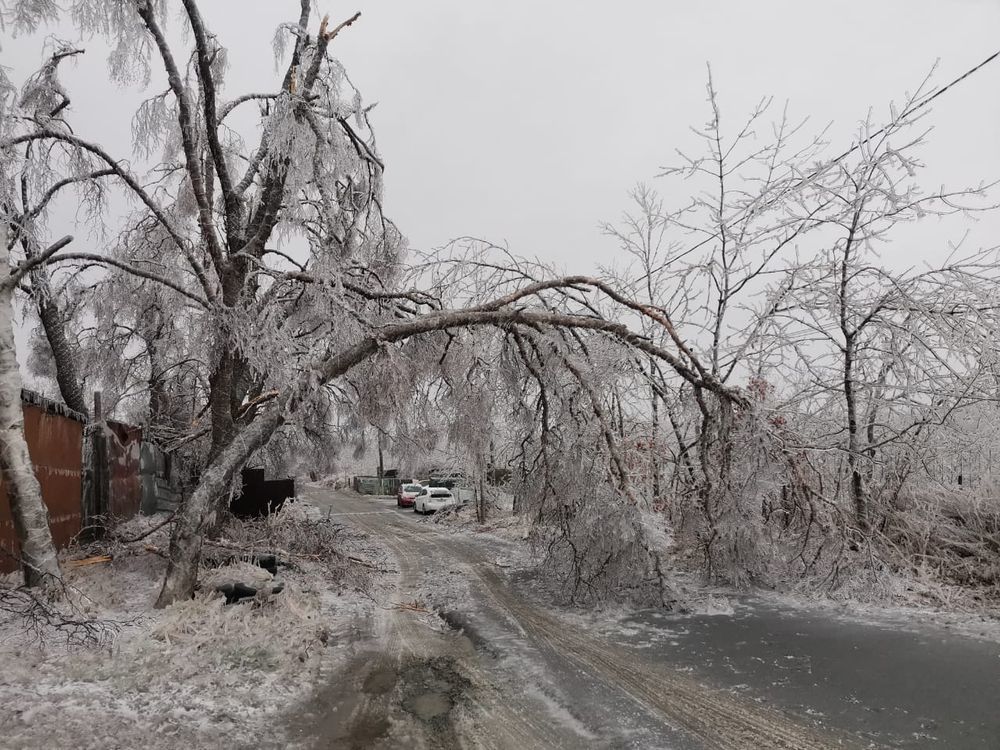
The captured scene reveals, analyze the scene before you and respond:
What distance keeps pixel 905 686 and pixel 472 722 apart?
3402 mm

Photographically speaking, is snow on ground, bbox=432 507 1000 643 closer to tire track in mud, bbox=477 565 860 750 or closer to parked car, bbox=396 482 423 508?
tire track in mud, bbox=477 565 860 750

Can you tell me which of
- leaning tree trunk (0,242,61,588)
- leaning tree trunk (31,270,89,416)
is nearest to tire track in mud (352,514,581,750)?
leaning tree trunk (0,242,61,588)

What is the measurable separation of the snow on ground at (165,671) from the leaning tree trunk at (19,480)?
1.62 ft

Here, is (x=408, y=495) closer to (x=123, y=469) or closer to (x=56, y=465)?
(x=123, y=469)

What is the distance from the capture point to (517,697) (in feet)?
16.0

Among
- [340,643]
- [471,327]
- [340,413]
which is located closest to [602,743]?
[340,643]

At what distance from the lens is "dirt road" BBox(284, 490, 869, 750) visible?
4109 millimetres

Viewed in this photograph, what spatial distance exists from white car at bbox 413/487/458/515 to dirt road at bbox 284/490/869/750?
55.8 feet

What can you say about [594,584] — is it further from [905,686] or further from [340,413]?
[340,413]

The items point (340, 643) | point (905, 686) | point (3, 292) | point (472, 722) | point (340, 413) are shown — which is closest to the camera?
point (472, 722)

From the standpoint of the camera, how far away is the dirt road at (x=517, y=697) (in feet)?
13.5

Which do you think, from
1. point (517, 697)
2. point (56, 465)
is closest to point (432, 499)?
point (56, 465)

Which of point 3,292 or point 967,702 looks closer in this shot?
point 967,702

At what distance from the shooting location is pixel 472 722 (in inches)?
173
